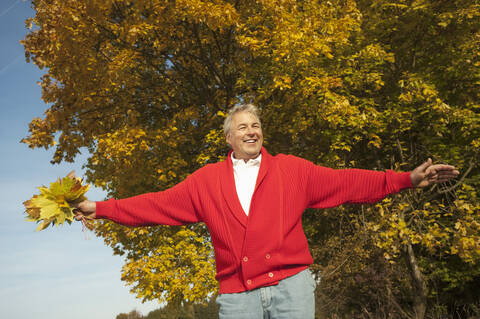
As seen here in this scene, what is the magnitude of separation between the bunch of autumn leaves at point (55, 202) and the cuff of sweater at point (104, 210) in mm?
162

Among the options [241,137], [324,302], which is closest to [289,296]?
[241,137]

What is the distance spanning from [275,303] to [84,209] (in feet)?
4.98

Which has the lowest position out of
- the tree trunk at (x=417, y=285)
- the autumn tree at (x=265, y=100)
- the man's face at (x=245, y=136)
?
the tree trunk at (x=417, y=285)

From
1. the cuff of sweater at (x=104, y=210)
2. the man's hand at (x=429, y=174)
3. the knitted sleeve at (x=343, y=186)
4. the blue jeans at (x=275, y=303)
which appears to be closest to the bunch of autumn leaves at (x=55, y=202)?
the cuff of sweater at (x=104, y=210)

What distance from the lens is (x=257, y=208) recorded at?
2707mm

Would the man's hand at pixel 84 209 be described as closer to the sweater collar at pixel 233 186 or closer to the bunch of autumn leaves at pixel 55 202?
the bunch of autumn leaves at pixel 55 202

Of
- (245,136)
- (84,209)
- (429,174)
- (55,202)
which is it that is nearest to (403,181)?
(429,174)

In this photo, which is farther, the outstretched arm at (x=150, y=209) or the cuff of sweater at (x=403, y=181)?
the outstretched arm at (x=150, y=209)

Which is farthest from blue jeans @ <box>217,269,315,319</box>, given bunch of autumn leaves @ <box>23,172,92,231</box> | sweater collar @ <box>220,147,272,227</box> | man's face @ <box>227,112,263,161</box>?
bunch of autumn leaves @ <box>23,172,92,231</box>

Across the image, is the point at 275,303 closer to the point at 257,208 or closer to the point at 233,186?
the point at 257,208

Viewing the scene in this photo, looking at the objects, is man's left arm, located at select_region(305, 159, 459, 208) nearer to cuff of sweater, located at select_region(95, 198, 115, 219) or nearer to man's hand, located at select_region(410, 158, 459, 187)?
man's hand, located at select_region(410, 158, 459, 187)

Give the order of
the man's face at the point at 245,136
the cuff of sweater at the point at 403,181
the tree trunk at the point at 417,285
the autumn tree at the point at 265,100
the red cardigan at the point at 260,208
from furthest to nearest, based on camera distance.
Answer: the tree trunk at the point at 417,285
the autumn tree at the point at 265,100
the man's face at the point at 245,136
the cuff of sweater at the point at 403,181
the red cardigan at the point at 260,208

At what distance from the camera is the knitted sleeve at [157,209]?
9.91 ft

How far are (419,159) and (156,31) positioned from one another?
7671 mm
